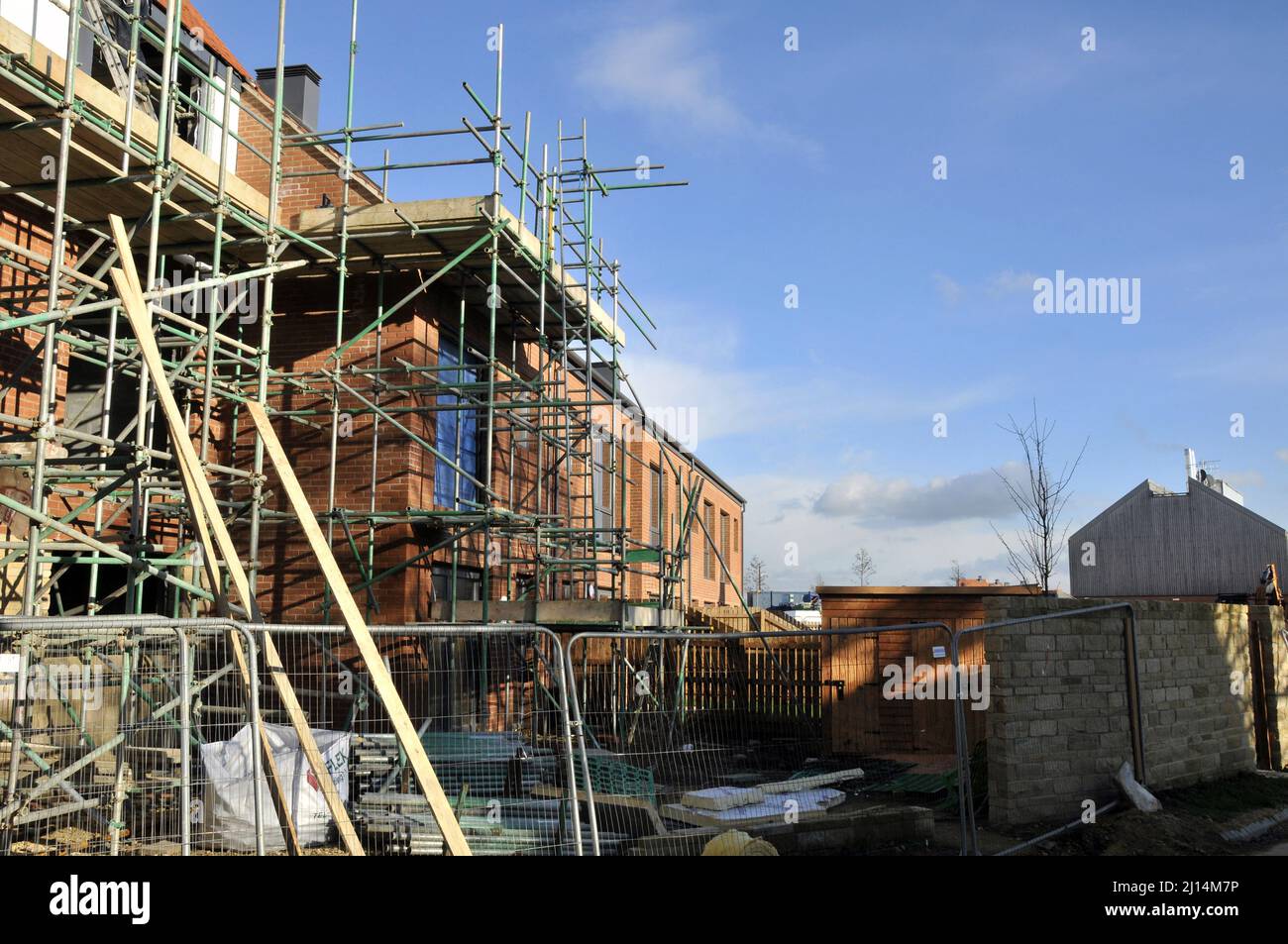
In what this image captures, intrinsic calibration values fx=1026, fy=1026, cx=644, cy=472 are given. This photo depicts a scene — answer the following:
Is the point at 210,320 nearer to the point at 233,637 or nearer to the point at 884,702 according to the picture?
the point at 233,637

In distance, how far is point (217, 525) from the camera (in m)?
6.76

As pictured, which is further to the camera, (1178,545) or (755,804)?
(1178,545)

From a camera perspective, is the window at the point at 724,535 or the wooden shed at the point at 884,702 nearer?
the wooden shed at the point at 884,702

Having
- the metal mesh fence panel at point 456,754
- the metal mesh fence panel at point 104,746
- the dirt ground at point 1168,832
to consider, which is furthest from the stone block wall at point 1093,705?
the metal mesh fence panel at point 104,746

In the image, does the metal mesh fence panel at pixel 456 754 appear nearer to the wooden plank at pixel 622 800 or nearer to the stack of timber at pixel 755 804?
the wooden plank at pixel 622 800

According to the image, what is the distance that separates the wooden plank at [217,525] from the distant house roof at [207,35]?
338 inches

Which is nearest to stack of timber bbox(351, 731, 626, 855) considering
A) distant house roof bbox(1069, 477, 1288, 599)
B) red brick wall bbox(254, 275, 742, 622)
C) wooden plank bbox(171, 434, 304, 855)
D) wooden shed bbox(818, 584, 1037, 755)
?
wooden plank bbox(171, 434, 304, 855)

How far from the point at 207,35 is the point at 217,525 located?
11.4 m

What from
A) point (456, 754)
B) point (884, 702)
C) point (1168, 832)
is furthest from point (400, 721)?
point (884, 702)

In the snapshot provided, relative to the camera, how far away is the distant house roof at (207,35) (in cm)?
1451

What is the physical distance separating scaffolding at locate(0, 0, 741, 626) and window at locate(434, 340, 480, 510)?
7 cm

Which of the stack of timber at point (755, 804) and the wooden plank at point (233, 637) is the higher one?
the wooden plank at point (233, 637)

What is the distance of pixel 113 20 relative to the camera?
12.1 m
